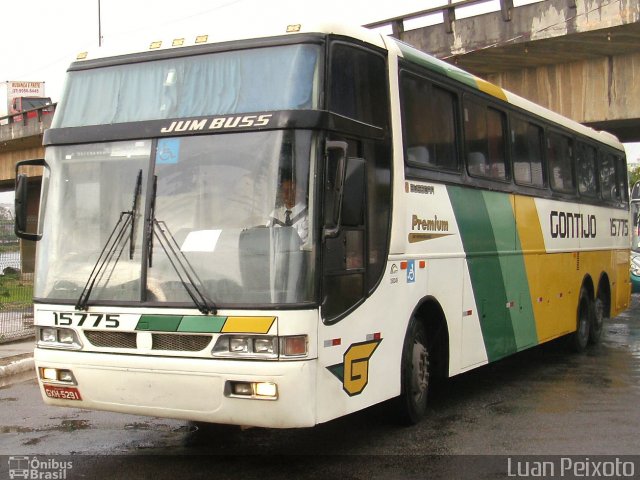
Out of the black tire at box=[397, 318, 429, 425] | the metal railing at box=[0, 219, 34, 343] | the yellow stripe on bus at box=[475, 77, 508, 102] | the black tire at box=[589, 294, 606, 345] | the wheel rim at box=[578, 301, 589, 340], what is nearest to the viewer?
the black tire at box=[397, 318, 429, 425]

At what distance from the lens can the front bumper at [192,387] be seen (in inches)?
219

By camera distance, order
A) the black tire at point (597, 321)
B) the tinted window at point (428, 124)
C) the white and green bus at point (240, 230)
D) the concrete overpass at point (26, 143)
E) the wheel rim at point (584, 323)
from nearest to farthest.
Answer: the white and green bus at point (240, 230) → the tinted window at point (428, 124) → the wheel rim at point (584, 323) → the black tire at point (597, 321) → the concrete overpass at point (26, 143)

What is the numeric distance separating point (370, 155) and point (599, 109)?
13.1 m

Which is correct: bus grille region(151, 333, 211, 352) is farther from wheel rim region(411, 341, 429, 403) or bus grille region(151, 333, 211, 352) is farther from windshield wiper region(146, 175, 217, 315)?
wheel rim region(411, 341, 429, 403)

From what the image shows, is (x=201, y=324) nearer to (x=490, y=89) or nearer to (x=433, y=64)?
(x=433, y=64)

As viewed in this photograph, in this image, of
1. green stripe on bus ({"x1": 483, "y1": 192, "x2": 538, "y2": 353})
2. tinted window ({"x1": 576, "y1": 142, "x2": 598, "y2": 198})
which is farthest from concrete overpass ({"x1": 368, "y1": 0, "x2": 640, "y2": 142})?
green stripe on bus ({"x1": 483, "y1": 192, "x2": 538, "y2": 353})

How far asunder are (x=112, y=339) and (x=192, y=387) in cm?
76

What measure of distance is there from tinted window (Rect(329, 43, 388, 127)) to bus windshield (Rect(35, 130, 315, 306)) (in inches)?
22.9

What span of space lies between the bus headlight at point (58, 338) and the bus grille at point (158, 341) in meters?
0.13

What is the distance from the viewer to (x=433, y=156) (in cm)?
775

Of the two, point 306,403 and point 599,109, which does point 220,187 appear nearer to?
point 306,403

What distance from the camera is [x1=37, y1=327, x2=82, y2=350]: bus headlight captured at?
20.3 ft

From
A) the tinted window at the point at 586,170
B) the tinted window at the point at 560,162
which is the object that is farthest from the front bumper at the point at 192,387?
the tinted window at the point at 586,170

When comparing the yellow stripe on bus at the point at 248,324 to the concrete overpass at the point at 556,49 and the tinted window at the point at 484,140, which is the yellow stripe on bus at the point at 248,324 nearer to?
the tinted window at the point at 484,140
